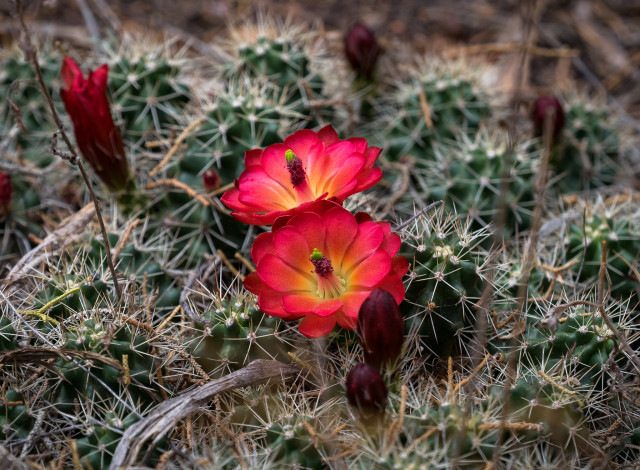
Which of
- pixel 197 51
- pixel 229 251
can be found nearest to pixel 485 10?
pixel 197 51

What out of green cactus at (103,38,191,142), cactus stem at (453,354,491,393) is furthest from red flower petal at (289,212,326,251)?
green cactus at (103,38,191,142)

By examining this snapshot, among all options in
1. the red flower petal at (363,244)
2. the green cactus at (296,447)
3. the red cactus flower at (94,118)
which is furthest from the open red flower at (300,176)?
the red cactus flower at (94,118)

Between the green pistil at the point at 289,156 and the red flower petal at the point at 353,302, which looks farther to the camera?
the green pistil at the point at 289,156

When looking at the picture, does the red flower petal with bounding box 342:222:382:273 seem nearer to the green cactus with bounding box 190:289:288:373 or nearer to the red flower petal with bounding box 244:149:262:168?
the green cactus with bounding box 190:289:288:373

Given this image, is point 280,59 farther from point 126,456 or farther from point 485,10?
point 485,10

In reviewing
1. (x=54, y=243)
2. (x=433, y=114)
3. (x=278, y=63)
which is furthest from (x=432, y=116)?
(x=54, y=243)

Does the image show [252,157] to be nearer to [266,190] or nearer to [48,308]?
[266,190]

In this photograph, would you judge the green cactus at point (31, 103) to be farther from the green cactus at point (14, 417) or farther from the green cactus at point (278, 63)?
the green cactus at point (14, 417)
